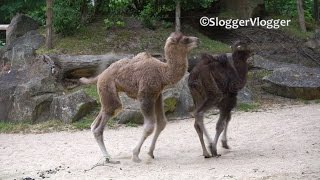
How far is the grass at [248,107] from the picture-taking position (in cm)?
1195

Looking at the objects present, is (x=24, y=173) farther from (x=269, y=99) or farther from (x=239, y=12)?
(x=239, y=12)

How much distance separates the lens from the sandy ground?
6.63 metres

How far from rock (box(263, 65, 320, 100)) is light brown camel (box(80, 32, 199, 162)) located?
573 cm

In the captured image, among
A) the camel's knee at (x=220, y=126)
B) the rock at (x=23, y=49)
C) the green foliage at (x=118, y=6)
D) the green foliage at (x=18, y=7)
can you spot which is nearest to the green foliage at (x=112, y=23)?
the green foliage at (x=118, y=6)

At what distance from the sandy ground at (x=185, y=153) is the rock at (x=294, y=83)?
132 centimetres

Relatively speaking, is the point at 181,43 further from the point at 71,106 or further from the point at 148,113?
the point at 71,106

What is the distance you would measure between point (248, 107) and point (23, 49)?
19.5 ft

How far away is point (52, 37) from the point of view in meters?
15.1

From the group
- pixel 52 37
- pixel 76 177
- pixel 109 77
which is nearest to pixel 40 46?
pixel 52 37

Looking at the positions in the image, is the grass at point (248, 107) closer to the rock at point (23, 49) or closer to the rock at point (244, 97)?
the rock at point (244, 97)

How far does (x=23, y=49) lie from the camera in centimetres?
1369

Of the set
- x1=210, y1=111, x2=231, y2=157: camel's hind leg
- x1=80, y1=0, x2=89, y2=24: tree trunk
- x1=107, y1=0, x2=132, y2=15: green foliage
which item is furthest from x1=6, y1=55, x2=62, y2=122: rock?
x1=210, y1=111, x2=231, y2=157: camel's hind leg

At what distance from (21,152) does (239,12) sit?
1000 cm

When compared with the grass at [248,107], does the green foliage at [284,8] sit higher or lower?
higher
